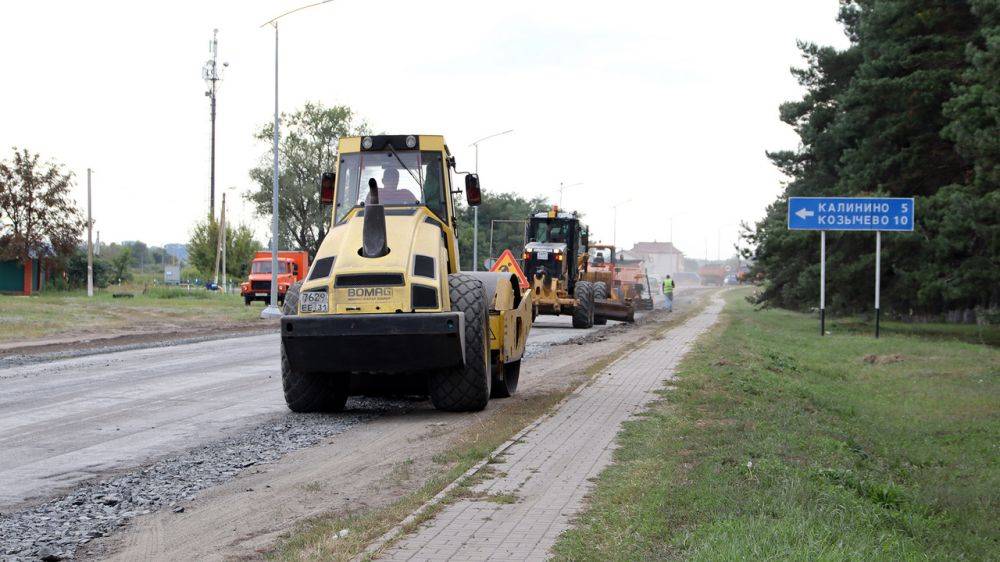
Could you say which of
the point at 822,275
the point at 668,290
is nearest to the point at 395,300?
the point at 822,275

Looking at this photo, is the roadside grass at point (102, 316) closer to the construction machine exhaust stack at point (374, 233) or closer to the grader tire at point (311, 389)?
the grader tire at point (311, 389)

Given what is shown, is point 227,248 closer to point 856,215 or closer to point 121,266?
point 121,266

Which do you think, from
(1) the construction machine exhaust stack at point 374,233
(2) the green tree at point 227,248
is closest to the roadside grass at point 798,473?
(1) the construction machine exhaust stack at point 374,233

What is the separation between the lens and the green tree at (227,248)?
79.8 m

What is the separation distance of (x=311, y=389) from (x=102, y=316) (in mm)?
25751

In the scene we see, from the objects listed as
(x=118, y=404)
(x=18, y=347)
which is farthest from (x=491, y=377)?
(x=18, y=347)

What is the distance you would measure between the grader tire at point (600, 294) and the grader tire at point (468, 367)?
22.6 metres

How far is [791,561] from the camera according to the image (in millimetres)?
5645

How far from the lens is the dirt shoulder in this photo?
6.67 m

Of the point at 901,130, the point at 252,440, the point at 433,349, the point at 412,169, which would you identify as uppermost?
the point at 901,130

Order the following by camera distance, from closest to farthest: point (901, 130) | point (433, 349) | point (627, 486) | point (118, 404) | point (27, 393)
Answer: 1. point (627, 486)
2. point (433, 349)
3. point (118, 404)
4. point (27, 393)
5. point (901, 130)

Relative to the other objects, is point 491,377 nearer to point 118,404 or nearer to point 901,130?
point 118,404

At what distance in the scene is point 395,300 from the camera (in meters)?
11.8

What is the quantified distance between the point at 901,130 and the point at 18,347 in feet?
81.4
